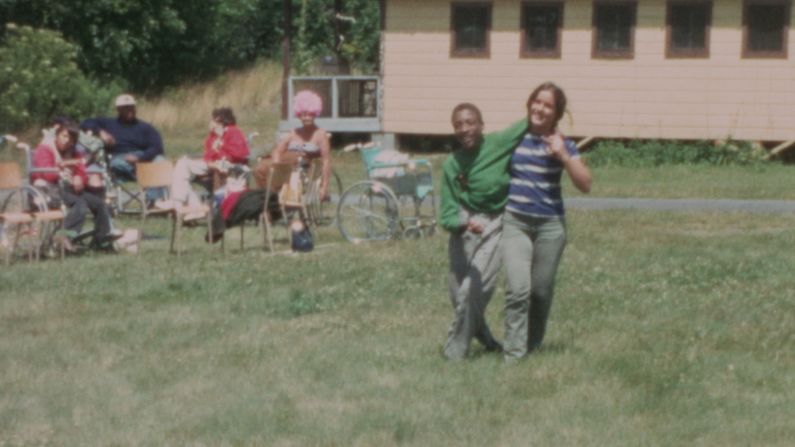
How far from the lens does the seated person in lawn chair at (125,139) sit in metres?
22.5

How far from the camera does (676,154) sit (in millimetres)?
32938

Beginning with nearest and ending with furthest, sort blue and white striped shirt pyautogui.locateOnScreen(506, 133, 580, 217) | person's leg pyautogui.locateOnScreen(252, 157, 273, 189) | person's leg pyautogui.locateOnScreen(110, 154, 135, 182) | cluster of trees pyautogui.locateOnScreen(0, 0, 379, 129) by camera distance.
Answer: blue and white striped shirt pyautogui.locateOnScreen(506, 133, 580, 217)
person's leg pyautogui.locateOnScreen(252, 157, 273, 189)
person's leg pyautogui.locateOnScreen(110, 154, 135, 182)
cluster of trees pyautogui.locateOnScreen(0, 0, 379, 129)

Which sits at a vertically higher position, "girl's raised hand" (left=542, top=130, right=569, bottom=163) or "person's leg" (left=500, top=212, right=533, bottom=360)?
"girl's raised hand" (left=542, top=130, right=569, bottom=163)

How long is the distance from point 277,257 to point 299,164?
107 inches

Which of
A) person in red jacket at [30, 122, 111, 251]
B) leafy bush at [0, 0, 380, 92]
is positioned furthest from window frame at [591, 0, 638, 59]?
person in red jacket at [30, 122, 111, 251]

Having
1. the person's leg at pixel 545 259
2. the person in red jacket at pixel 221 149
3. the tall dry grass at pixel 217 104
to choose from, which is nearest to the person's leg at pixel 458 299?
the person's leg at pixel 545 259

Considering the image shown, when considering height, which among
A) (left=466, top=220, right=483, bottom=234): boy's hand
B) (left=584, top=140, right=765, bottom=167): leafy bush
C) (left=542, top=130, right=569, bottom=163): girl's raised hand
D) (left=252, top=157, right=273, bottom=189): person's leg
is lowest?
(left=584, top=140, right=765, bottom=167): leafy bush

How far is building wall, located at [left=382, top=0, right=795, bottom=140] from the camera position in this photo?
109ft

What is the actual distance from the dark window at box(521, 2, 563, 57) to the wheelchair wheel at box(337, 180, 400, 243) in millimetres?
15670

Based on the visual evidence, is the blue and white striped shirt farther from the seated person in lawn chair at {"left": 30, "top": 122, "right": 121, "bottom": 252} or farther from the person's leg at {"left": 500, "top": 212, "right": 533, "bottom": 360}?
the seated person in lawn chair at {"left": 30, "top": 122, "right": 121, "bottom": 252}

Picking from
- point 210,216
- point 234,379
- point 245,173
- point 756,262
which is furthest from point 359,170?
point 234,379

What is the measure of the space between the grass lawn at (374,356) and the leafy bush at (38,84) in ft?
66.3

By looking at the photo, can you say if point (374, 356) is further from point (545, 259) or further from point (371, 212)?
point (371, 212)

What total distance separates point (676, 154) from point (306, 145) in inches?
580
